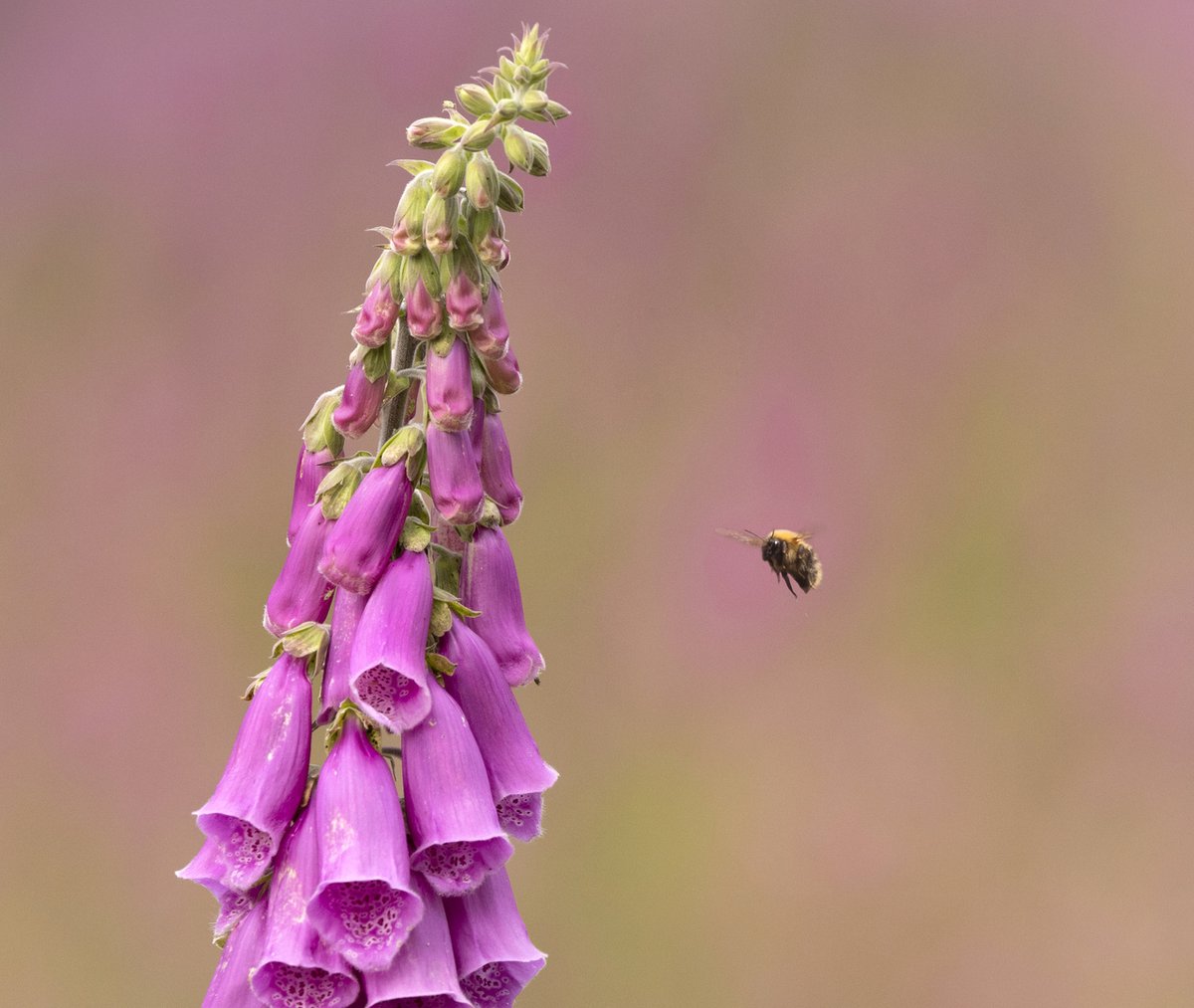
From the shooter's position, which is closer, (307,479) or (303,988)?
(303,988)

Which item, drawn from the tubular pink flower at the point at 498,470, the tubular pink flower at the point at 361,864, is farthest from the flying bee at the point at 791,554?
the tubular pink flower at the point at 361,864

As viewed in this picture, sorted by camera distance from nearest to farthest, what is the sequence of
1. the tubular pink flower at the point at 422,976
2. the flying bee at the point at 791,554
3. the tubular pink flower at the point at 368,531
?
the tubular pink flower at the point at 422,976
the tubular pink flower at the point at 368,531
the flying bee at the point at 791,554

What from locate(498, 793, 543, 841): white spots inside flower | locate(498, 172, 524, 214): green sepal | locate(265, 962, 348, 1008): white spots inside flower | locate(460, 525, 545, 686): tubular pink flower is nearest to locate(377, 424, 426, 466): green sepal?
locate(460, 525, 545, 686): tubular pink flower

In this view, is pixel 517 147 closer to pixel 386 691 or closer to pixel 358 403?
pixel 358 403

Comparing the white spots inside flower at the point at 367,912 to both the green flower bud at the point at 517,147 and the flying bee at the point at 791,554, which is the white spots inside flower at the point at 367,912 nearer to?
the green flower bud at the point at 517,147

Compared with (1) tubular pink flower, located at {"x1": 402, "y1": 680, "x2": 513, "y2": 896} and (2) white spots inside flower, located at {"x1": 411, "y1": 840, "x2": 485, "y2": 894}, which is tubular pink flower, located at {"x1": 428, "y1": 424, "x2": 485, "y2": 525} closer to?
(1) tubular pink flower, located at {"x1": 402, "y1": 680, "x2": 513, "y2": 896}

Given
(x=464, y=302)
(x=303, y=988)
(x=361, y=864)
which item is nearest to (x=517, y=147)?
(x=464, y=302)

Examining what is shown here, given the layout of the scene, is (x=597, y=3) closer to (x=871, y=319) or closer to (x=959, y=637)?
(x=871, y=319)
